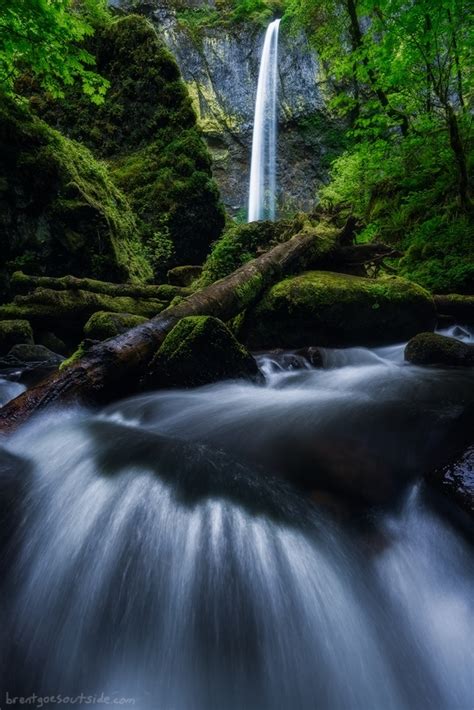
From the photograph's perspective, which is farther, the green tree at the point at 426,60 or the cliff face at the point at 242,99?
the cliff face at the point at 242,99

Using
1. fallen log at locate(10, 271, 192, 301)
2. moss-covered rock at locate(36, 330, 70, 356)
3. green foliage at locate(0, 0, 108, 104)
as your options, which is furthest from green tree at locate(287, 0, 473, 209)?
moss-covered rock at locate(36, 330, 70, 356)

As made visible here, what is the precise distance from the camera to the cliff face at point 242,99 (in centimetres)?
3016

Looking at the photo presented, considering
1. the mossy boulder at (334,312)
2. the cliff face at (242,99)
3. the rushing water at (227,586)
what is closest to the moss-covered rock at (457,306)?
the mossy boulder at (334,312)

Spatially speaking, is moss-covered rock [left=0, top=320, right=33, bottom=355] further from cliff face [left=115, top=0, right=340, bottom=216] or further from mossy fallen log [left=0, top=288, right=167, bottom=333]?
cliff face [left=115, top=0, right=340, bottom=216]

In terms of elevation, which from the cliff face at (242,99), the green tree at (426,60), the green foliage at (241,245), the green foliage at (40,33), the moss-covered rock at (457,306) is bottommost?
the moss-covered rock at (457,306)

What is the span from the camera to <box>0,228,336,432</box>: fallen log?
3.14 meters

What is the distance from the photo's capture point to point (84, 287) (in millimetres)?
7605

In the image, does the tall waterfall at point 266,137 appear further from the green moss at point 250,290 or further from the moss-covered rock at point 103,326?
the green moss at point 250,290

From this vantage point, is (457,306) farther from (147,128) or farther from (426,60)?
(147,128)

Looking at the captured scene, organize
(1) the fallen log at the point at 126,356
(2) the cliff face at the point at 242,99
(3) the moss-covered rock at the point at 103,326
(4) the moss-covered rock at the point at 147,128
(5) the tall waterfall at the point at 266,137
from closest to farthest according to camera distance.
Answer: (1) the fallen log at the point at 126,356 < (3) the moss-covered rock at the point at 103,326 < (4) the moss-covered rock at the point at 147,128 < (2) the cliff face at the point at 242,99 < (5) the tall waterfall at the point at 266,137

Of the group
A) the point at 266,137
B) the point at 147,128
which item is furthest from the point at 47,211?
the point at 266,137

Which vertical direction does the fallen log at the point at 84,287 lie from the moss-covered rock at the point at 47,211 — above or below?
below

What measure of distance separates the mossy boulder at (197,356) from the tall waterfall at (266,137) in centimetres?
2810

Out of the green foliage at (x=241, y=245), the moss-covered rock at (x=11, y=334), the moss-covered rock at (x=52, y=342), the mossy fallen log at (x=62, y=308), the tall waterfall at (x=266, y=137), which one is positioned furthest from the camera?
the tall waterfall at (x=266, y=137)
